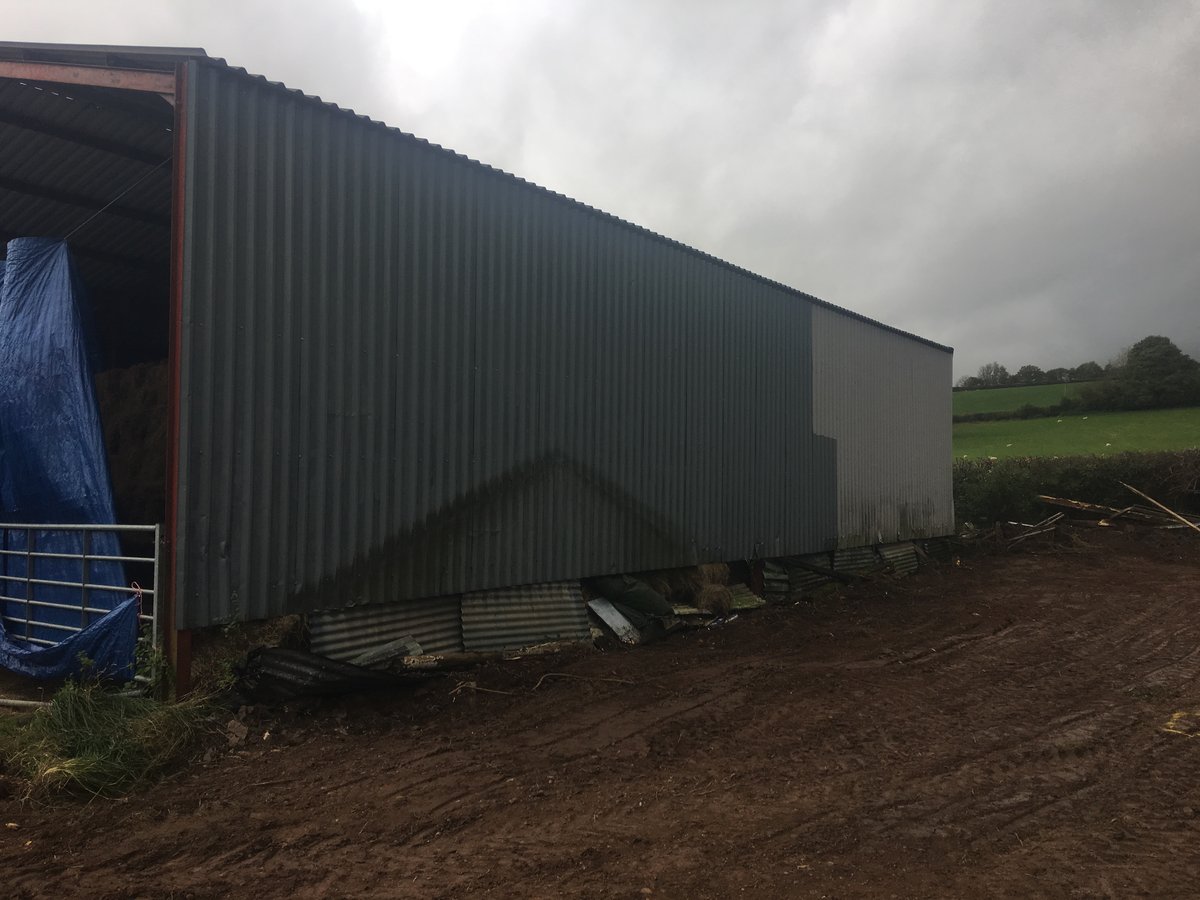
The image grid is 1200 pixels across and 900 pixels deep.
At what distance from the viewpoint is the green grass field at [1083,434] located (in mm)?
27125

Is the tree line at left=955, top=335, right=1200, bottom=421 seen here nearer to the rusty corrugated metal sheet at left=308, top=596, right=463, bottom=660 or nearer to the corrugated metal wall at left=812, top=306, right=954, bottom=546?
the corrugated metal wall at left=812, top=306, right=954, bottom=546

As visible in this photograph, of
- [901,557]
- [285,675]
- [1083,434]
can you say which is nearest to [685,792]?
[285,675]

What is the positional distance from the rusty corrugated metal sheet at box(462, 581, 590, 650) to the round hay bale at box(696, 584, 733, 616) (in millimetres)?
2218

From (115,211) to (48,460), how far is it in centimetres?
399

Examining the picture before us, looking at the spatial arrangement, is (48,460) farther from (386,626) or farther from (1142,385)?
(1142,385)

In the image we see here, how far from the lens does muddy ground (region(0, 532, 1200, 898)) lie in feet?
11.4

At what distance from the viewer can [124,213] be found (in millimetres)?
9383

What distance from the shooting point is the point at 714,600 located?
10109 mm

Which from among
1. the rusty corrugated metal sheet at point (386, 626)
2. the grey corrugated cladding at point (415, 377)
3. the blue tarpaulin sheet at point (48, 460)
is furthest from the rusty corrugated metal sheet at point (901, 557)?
the blue tarpaulin sheet at point (48, 460)

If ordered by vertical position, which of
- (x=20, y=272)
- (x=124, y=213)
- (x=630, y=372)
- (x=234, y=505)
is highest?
(x=124, y=213)

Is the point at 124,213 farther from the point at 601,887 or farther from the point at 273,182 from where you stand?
the point at 601,887

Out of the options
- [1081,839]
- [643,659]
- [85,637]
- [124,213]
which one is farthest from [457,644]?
[124,213]

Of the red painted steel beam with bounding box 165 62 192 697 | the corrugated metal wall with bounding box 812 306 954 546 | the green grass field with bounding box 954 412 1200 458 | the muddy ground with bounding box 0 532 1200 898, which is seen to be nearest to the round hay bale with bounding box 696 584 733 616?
the muddy ground with bounding box 0 532 1200 898

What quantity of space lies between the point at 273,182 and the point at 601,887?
5.41 meters
